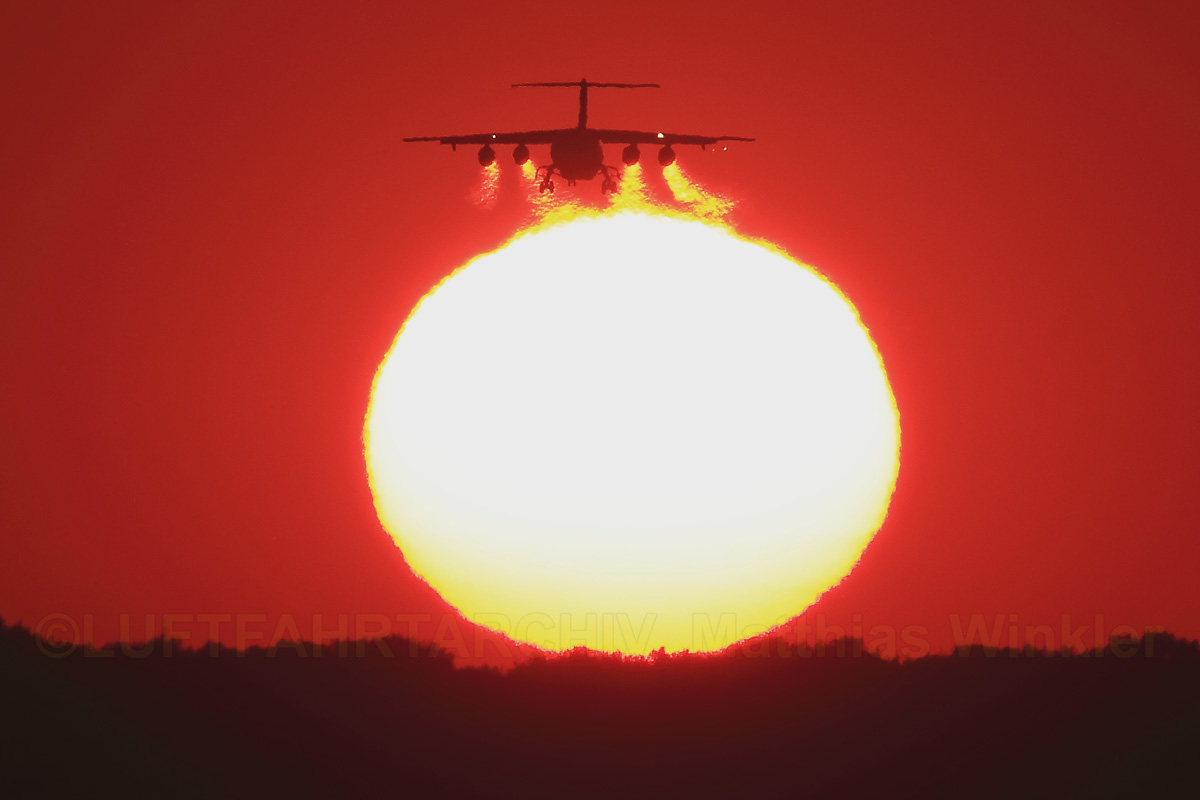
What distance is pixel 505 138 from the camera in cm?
4591

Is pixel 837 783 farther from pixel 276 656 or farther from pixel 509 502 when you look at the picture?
pixel 509 502

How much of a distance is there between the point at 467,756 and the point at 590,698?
2.82 metres

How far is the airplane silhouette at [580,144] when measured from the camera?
4362cm

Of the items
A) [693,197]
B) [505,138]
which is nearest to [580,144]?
[505,138]

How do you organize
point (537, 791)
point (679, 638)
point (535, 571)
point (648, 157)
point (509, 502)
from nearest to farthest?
point (537, 791), point (679, 638), point (648, 157), point (535, 571), point (509, 502)

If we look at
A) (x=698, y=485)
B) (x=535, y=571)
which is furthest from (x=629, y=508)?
(x=535, y=571)

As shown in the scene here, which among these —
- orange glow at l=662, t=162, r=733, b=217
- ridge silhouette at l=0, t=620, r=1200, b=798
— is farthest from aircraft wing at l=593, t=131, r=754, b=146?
ridge silhouette at l=0, t=620, r=1200, b=798

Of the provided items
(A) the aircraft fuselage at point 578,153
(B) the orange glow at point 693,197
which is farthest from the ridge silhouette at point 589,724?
(B) the orange glow at point 693,197

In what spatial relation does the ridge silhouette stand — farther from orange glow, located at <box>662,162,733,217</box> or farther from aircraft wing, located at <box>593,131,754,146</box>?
orange glow, located at <box>662,162,733,217</box>

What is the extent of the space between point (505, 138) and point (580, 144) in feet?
10.6

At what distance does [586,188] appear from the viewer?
170ft

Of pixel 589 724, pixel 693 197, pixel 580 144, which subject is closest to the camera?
pixel 589 724

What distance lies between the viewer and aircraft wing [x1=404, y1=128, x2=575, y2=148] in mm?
44219

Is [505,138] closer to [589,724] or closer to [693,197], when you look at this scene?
[693,197]
